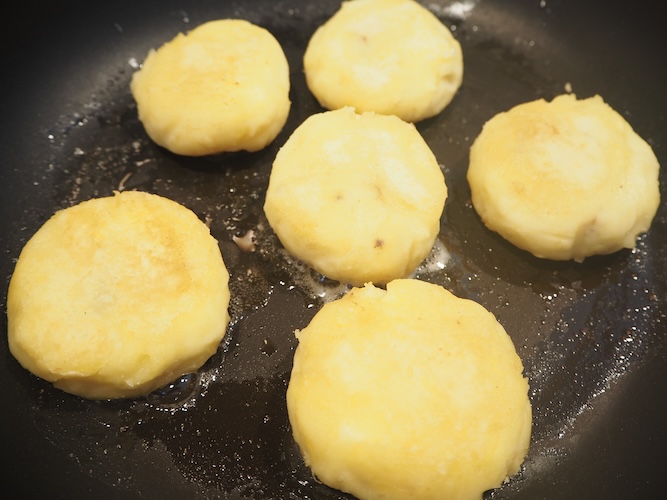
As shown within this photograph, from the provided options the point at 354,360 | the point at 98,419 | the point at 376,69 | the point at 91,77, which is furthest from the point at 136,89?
the point at 354,360

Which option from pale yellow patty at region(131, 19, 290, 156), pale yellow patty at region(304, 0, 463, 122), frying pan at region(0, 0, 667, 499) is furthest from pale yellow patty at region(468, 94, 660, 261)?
pale yellow patty at region(131, 19, 290, 156)

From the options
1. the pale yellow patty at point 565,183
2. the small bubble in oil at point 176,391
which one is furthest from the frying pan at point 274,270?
the pale yellow patty at point 565,183

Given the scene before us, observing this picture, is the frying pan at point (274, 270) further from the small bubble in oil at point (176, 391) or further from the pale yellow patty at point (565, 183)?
the pale yellow patty at point (565, 183)

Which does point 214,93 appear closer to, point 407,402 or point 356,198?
point 356,198

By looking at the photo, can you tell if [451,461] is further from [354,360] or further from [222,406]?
[222,406]

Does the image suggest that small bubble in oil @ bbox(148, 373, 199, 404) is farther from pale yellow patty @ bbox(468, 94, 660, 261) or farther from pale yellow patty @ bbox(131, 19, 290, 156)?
pale yellow patty @ bbox(468, 94, 660, 261)

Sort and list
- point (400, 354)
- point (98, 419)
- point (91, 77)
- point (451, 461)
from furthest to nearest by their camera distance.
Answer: point (91, 77) < point (98, 419) < point (400, 354) < point (451, 461)
